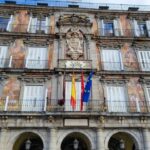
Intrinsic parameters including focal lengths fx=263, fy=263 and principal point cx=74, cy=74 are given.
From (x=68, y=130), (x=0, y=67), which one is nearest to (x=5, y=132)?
(x=68, y=130)

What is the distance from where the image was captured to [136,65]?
19.6 m

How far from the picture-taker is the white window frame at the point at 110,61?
63.4 ft

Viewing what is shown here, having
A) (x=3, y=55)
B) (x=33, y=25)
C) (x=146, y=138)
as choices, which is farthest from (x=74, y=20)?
(x=146, y=138)

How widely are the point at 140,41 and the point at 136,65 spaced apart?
2.42 meters

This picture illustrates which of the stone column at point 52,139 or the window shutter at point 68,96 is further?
the window shutter at point 68,96

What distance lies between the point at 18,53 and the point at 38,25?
3.50 m

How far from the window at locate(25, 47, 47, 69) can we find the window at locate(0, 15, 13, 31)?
293cm

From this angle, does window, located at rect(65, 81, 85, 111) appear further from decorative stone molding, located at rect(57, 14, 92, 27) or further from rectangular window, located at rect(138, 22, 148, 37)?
rectangular window, located at rect(138, 22, 148, 37)

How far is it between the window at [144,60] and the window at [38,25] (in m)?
7.73

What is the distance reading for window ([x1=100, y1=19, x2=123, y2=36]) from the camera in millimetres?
21719

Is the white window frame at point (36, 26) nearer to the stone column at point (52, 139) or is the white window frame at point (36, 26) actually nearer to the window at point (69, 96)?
the window at point (69, 96)

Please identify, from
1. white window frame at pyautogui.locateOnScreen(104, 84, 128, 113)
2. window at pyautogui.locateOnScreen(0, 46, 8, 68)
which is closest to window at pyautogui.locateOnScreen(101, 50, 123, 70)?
white window frame at pyautogui.locateOnScreen(104, 84, 128, 113)

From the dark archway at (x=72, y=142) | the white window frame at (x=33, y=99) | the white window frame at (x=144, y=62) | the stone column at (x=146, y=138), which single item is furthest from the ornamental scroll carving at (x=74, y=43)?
the stone column at (x=146, y=138)

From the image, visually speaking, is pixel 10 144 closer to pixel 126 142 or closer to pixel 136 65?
pixel 126 142
